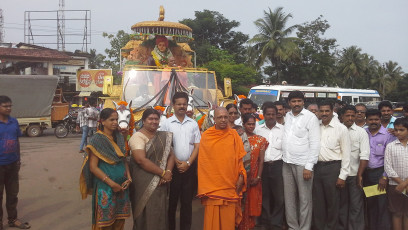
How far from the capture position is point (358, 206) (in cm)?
432

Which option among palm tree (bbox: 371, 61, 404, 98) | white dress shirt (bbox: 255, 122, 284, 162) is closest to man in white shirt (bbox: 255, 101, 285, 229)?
white dress shirt (bbox: 255, 122, 284, 162)

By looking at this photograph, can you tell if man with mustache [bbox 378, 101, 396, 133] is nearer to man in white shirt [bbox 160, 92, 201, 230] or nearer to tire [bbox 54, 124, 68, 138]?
man in white shirt [bbox 160, 92, 201, 230]

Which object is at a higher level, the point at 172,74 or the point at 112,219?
the point at 172,74

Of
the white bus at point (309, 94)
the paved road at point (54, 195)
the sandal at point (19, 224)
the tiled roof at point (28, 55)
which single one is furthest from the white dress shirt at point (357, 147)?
the tiled roof at point (28, 55)

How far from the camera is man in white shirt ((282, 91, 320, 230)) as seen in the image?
411 cm

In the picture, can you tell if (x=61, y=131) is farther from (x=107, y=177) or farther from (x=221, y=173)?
(x=221, y=173)

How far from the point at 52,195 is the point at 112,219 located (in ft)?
10.8

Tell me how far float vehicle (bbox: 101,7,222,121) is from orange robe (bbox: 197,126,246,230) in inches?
117

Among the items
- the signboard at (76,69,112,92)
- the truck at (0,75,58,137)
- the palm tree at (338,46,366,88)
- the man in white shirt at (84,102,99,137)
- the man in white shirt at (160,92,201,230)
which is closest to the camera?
the man in white shirt at (160,92,201,230)

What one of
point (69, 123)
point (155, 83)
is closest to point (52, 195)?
point (155, 83)

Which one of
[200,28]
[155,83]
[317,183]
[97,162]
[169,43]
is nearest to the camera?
[97,162]

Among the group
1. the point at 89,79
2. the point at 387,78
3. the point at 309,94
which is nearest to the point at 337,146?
the point at 309,94

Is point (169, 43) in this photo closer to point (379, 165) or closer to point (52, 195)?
point (52, 195)

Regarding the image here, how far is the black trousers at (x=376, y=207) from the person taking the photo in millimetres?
4234
